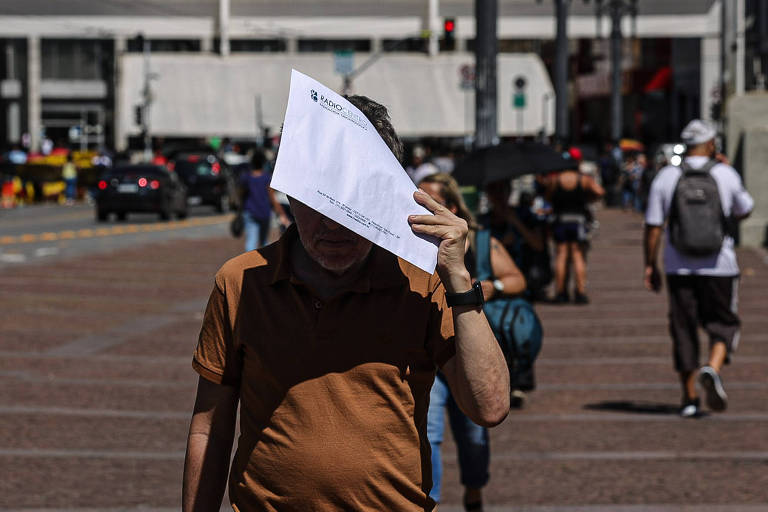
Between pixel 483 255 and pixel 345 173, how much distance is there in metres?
3.82

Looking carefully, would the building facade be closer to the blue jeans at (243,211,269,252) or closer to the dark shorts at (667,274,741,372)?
the blue jeans at (243,211,269,252)

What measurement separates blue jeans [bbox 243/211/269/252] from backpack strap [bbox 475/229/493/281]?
41.9 ft

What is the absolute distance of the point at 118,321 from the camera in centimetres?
1561

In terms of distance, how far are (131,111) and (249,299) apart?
6271cm

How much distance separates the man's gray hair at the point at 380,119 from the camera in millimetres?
3467

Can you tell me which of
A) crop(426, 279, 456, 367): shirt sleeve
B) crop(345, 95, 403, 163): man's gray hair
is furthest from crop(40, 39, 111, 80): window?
crop(426, 279, 456, 367): shirt sleeve

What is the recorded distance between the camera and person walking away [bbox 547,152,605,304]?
1794 cm

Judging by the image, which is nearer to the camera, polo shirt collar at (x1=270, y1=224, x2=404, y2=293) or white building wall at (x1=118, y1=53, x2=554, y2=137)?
polo shirt collar at (x1=270, y1=224, x2=404, y2=293)

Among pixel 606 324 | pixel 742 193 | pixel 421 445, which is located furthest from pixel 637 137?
pixel 421 445

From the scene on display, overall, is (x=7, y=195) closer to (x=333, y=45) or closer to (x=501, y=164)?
(x=501, y=164)

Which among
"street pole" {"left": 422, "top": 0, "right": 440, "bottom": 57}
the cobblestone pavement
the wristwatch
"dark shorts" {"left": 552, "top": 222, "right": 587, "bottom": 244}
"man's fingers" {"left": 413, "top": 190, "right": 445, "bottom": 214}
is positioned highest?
"street pole" {"left": 422, "top": 0, "right": 440, "bottom": 57}

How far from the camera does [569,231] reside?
17969 millimetres

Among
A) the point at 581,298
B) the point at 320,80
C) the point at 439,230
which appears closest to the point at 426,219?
the point at 439,230

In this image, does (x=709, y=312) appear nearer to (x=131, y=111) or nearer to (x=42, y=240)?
(x=42, y=240)
